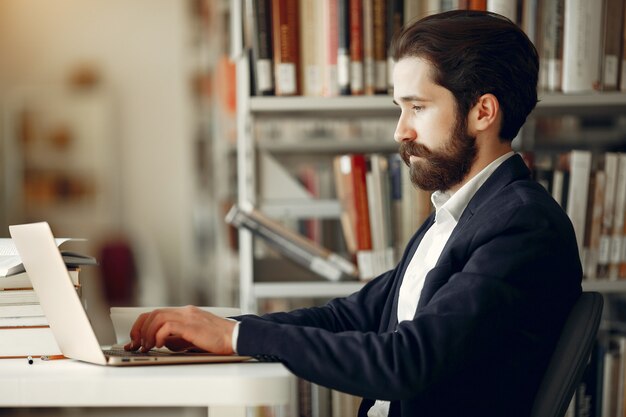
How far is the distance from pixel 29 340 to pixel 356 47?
1.07 meters

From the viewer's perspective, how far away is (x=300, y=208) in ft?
6.82

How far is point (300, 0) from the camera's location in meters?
1.97

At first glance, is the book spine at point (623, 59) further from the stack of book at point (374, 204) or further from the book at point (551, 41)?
the stack of book at point (374, 204)

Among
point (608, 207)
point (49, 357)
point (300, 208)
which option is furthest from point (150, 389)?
point (608, 207)

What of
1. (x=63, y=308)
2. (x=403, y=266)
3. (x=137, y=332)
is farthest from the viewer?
(x=403, y=266)

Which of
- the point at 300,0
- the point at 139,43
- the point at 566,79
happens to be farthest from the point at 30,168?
the point at 566,79

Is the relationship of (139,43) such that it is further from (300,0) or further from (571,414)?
(571,414)

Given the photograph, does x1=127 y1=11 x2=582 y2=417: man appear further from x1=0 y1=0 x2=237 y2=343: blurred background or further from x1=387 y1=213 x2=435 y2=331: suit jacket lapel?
x1=0 y1=0 x2=237 y2=343: blurred background

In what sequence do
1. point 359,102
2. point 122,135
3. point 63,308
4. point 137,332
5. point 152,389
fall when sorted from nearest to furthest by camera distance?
1. point 152,389
2. point 63,308
3. point 137,332
4. point 359,102
5. point 122,135

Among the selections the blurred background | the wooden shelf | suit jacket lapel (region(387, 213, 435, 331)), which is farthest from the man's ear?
the blurred background

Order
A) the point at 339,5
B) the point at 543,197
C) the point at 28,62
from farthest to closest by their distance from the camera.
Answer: the point at 28,62, the point at 339,5, the point at 543,197

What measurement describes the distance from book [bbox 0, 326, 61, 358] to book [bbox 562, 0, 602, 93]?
1321 mm

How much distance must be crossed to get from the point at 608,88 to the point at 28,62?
3775 mm

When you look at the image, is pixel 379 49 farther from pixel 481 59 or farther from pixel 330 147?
pixel 481 59
